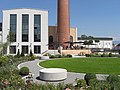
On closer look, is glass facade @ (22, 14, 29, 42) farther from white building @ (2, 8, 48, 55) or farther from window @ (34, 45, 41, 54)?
window @ (34, 45, 41, 54)

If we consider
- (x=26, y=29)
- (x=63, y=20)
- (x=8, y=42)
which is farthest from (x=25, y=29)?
(x=63, y=20)

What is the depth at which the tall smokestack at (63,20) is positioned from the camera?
182ft

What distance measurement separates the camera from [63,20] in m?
55.7

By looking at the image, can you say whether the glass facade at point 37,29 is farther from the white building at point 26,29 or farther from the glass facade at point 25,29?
the glass facade at point 25,29

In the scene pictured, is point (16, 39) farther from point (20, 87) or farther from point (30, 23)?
point (20, 87)

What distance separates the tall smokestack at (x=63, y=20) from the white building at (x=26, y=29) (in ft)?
15.6

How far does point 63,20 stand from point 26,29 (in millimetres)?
10723

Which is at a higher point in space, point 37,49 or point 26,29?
point 26,29

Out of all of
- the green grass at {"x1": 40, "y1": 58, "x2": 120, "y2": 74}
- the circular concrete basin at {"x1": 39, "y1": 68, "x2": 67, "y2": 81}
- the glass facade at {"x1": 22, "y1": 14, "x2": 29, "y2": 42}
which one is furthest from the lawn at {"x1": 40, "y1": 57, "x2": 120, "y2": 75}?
the glass facade at {"x1": 22, "y1": 14, "x2": 29, "y2": 42}

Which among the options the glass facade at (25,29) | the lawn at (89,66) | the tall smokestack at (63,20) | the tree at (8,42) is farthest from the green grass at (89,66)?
the tall smokestack at (63,20)

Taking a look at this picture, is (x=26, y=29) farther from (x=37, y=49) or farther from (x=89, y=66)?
(x=89, y=66)

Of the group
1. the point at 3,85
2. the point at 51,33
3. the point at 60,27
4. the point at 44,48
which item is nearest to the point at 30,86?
the point at 3,85

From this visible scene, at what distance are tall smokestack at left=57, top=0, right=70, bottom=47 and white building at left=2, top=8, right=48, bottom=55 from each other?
4.75 m

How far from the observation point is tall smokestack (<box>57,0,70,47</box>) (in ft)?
182
